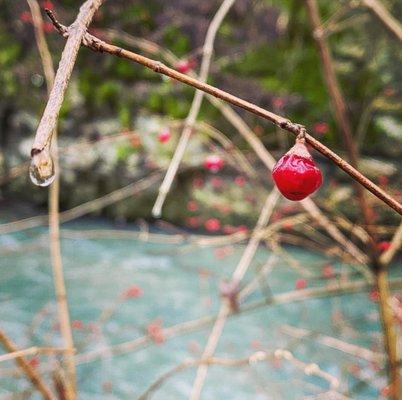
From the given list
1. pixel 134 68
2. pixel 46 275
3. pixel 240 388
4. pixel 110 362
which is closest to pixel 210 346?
pixel 240 388

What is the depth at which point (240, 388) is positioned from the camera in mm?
2408

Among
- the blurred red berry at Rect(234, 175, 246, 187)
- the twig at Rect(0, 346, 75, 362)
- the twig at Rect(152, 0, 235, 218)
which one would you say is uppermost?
the blurred red berry at Rect(234, 175, 246, 187)

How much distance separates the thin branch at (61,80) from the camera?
9.7 inches

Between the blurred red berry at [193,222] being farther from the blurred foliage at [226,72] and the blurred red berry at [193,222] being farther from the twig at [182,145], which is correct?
the twig at [182,145]

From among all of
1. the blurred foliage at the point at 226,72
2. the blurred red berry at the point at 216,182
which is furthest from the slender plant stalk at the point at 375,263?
the blurred red berry at the point at 216,182

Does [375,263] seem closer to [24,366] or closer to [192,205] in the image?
[24,366]

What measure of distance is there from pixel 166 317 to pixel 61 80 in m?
2.75

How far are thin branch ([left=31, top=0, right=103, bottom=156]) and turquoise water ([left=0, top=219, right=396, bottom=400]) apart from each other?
1720mm

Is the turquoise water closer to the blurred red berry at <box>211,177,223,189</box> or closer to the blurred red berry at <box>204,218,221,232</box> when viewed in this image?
the blurred red berry at <box>204,218,221,232</box>

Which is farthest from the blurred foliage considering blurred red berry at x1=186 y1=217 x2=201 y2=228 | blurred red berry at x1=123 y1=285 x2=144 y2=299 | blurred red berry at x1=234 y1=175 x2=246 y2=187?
blurred red berry at x1=123 y1=285 x2=144 y2=299

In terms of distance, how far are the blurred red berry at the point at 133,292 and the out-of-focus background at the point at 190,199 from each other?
0.01 metres

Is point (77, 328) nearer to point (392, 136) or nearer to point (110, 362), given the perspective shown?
point (110, 362)

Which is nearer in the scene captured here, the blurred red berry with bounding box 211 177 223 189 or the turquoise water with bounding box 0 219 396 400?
the turquoise water with bounding box 0 219 396 400

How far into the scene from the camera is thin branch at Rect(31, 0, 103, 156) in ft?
0.81
